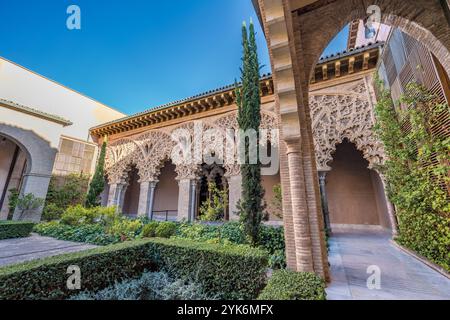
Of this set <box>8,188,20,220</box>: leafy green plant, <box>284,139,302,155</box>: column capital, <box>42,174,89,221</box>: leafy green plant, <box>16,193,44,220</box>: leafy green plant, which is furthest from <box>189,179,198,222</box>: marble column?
<box>8,188,20,220</box>: leafy green plant

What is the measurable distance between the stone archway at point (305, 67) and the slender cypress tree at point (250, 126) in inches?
73.2

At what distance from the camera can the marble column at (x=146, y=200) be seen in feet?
33.1

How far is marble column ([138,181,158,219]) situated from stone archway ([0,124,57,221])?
576 centimetres

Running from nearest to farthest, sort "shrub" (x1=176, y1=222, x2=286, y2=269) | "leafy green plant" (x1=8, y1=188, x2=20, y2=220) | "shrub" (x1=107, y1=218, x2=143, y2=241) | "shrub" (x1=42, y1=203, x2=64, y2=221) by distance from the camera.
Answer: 1. "shrub" (x1=176, y1=222, x2=286, y2=269)
2. "shrub" (x1=107, y1=218, x2=143, y2=241)
3. "shrub" (x1=42, y1=203, x2=64, y2=221)
4. "leafy green plant" (x1=8, y1=188, x2=20, y2=220)

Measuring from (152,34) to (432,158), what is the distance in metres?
10.1

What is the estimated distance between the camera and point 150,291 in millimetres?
3191

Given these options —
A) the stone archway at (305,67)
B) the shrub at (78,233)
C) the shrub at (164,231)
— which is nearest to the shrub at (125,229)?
the shrub at (78,233)

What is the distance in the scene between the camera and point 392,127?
5.11m

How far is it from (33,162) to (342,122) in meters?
15.7

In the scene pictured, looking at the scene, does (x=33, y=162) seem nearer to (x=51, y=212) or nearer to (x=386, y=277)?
(x=51, y=212)

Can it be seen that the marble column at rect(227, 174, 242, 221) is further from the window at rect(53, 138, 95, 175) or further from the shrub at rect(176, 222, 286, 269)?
the window at rect(53, 138, 95, 175)

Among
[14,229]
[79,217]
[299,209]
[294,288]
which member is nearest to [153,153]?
[79,217]

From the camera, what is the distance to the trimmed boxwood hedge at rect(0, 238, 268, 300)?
2.47 m
